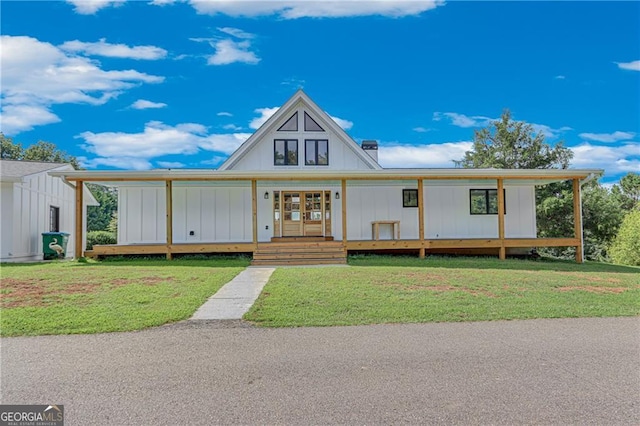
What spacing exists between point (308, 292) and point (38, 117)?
28931mm

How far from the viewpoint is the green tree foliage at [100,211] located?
120 ft

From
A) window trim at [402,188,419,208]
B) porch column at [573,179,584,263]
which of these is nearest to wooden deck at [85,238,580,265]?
porch column at [573,179,584,263]

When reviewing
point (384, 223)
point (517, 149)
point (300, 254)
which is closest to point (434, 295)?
Result: point (300, 254)

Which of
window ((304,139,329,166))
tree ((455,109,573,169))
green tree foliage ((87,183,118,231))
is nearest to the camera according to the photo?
window ((304,139,329,166))

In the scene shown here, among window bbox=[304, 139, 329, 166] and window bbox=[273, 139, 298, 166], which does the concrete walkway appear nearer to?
window bbox=[273, 139, 298, 166]

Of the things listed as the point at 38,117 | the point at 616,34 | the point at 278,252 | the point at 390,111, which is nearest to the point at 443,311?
the point at 278,252

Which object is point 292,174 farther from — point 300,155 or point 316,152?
point 316,152

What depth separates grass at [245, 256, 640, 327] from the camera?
19.0 ft

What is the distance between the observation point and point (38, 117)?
27.7 metres

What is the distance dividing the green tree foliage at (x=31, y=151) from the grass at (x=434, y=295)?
34.3 meters

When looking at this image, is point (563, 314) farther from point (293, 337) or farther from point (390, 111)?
point (390, 111)

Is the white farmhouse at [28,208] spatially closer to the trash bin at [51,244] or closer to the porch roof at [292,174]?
the trash bin at [51,244]

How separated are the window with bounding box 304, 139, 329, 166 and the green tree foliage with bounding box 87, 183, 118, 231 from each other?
26075mm

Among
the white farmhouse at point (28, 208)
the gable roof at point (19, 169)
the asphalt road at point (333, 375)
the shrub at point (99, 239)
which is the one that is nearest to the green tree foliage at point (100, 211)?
the shrub at point (99, 239)
